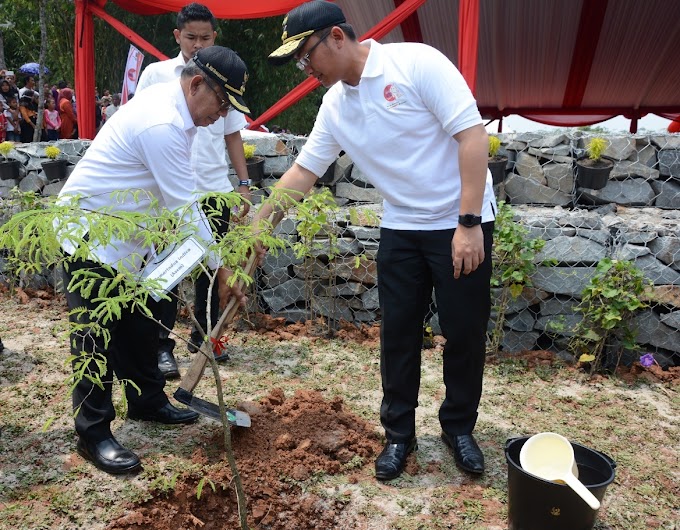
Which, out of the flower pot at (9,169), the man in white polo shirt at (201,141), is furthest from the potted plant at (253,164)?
the flower pot at (9,169)

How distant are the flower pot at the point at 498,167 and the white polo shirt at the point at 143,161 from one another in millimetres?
2716

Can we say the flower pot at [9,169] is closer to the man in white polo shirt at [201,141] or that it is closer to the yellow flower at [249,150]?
the yellow flower at [249,150]

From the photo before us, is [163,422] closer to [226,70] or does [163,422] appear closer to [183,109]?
[183,109]

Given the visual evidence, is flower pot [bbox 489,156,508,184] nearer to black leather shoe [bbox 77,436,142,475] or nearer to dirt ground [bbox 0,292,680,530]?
dirt ground [bbox 0,292,680,530]

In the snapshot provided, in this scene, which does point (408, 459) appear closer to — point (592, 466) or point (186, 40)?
point (592, 466)

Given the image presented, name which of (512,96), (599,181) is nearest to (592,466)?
(599,181)

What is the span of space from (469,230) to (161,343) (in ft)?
6.83

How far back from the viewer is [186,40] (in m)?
3.34

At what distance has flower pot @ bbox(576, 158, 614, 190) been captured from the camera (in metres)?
4.42

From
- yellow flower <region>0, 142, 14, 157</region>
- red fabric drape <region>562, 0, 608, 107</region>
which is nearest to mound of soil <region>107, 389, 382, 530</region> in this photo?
yellow flower <region>0, 142, 14, 157</region>

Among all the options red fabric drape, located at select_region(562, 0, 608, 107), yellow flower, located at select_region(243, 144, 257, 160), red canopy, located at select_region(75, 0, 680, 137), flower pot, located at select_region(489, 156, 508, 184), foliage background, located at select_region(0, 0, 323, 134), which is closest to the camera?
flower pot, located at select_region(489, 156, 508, 184)

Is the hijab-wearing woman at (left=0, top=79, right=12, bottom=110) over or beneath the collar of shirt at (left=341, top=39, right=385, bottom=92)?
beneath

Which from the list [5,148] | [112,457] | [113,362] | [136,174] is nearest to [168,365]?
[113,362]

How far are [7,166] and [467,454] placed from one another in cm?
481
